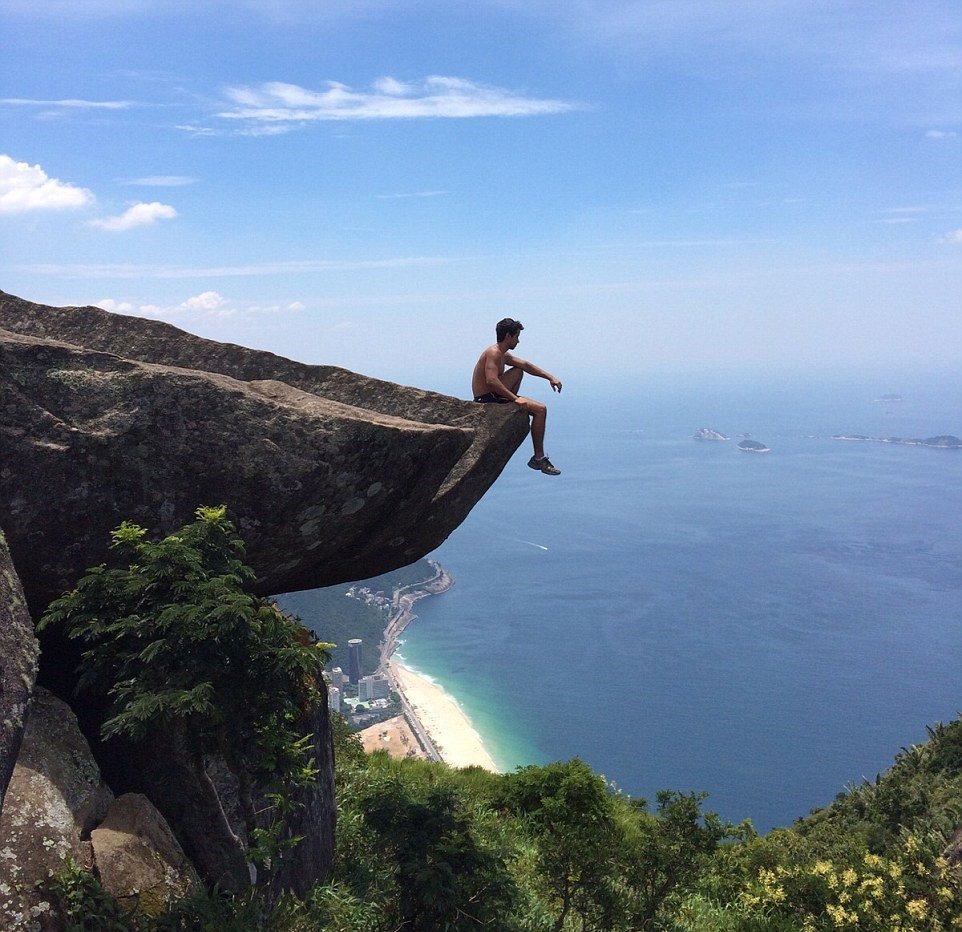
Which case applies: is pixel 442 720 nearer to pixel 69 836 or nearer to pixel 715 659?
pixel 715 659

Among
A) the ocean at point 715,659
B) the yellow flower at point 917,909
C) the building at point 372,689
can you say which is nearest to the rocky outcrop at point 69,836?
the yellow flower at point 917,909

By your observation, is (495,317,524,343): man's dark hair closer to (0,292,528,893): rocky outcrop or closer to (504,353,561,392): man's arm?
(504,353,561,392): man's arm

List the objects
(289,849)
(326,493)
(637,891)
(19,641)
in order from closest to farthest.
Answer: (19,641) < (289,849) < (326,493) < (637,891)

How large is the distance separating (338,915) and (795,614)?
152260 mm

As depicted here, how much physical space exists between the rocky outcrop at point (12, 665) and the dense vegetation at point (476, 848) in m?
0.62

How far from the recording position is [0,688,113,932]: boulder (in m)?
5.99

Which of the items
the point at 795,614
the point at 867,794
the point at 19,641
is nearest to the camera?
the point at 19,641

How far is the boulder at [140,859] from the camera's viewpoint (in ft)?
21.3

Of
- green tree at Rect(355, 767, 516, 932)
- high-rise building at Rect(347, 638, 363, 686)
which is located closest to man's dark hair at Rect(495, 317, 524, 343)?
green tree at Rect(355, 767, 516, 932)

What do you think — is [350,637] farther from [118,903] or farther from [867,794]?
[118,903]

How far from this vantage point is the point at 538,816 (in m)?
15.1

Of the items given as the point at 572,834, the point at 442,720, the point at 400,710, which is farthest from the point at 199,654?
the point at 442,720

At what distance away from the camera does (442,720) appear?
11075 centimetres

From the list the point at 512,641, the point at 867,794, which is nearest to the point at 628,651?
the point at 512,641
